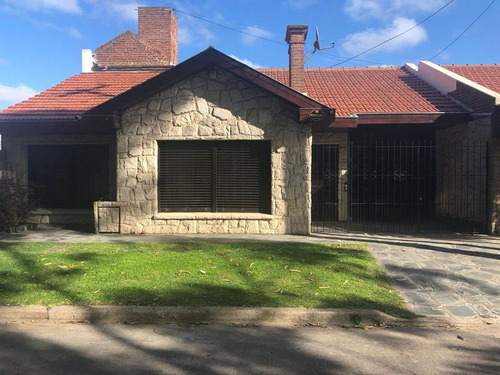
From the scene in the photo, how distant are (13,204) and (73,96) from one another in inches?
177

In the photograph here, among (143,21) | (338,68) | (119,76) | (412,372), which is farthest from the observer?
(143,21)

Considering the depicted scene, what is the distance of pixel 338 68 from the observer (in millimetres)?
16453

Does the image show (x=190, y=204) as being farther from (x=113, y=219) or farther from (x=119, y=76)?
(x=119, y=76)

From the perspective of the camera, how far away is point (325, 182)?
12.3 meters

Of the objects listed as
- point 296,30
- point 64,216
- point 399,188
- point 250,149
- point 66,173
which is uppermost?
point 296,30

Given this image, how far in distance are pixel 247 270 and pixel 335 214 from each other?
22.1 feet

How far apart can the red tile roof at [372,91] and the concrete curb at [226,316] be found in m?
7.11

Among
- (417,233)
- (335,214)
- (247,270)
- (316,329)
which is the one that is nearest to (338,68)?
(335,214)

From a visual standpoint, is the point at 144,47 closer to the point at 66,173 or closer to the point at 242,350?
the point at 66,173

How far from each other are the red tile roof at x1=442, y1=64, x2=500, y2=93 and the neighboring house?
151 mm

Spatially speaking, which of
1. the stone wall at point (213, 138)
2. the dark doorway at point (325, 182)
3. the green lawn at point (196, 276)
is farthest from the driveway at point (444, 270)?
the dark doorway at point (325, 182)

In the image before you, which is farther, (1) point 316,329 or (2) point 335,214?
(2) point 335,214

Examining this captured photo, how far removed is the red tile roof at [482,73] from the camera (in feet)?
44.2

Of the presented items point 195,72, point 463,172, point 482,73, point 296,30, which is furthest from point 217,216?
point 482,73
